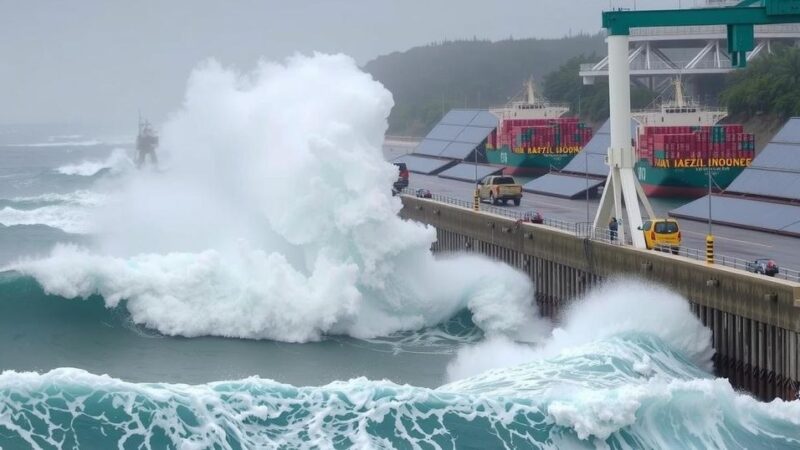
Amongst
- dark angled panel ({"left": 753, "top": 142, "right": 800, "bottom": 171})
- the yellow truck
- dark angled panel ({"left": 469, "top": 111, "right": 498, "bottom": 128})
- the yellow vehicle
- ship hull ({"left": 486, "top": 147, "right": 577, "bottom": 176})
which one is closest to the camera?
the yellow vehicle

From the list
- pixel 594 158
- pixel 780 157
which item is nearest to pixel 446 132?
pixel 594 158

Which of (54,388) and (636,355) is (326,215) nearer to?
(636,355)

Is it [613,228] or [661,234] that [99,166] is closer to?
[613,228]

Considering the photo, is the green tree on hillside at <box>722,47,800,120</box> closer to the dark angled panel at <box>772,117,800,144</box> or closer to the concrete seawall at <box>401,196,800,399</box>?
the dark angled panel at <box>772,117,800,144</box>

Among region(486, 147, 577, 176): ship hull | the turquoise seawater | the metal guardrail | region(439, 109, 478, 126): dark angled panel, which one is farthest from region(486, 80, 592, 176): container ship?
the turquoise seawater

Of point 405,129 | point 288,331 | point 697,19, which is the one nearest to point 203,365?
point 288,331

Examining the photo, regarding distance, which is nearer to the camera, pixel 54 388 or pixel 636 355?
pixel 54 388
